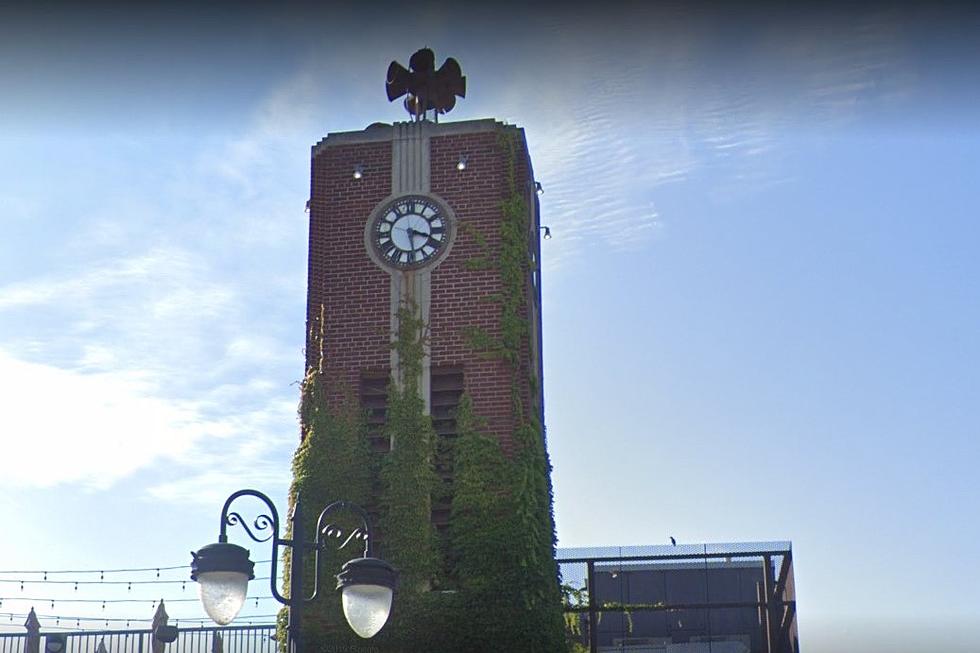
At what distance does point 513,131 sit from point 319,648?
10.1m

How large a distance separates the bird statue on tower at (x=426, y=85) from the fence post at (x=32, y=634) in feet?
39.7

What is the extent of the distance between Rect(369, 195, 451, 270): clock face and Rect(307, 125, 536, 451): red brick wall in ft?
0.82

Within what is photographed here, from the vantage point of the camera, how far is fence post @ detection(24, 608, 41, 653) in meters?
24.5

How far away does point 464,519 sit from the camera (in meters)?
22.8

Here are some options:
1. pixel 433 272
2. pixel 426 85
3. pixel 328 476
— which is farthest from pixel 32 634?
pixel 426 85

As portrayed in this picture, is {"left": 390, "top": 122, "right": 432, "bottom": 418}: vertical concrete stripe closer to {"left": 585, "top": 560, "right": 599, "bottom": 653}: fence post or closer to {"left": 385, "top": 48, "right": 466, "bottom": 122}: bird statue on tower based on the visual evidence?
{"left": 385, "top": 48, "right": 466, "bottom": 122}: bird statue on tower

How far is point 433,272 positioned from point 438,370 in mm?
1867

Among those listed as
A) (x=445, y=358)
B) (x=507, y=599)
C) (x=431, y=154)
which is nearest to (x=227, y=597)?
(x=507, y=599)

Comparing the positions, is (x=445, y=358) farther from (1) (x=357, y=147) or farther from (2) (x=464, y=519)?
(1) (x=357, y=147)

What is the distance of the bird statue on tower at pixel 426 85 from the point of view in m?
26.7

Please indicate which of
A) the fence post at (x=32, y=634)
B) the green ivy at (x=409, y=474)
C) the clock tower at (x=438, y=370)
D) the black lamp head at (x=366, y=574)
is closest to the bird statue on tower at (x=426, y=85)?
the clock tower at (x=438, y=370)

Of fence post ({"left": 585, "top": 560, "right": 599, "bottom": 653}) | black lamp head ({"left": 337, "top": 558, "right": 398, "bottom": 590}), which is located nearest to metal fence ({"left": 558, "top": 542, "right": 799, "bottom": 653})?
fence post ({"left": 585, "top": 560, "right": 599, "bottom": 653})

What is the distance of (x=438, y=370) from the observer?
2409 cm

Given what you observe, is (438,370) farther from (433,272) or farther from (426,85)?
(426,85)
